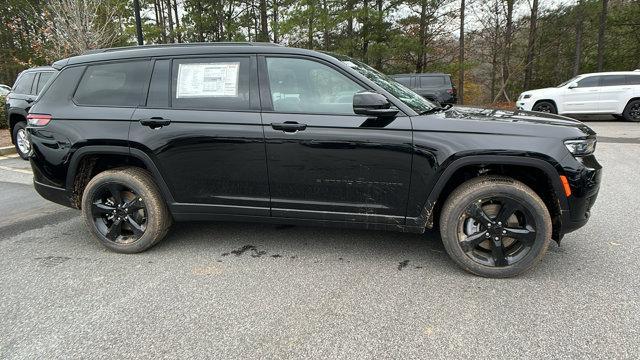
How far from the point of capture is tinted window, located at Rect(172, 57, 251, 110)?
3.28 meters

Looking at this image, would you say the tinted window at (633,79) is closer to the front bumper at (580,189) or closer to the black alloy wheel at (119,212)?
the front bumper at (580,189)

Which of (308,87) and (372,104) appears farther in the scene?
(308,87)

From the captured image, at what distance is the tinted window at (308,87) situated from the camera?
314 cm

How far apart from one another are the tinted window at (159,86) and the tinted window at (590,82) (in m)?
14.1

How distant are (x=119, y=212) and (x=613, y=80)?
49.0ft

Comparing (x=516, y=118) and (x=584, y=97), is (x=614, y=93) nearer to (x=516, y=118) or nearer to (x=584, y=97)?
(x=584, y=97)

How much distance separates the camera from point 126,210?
362cm

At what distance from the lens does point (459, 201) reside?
3.01 meters

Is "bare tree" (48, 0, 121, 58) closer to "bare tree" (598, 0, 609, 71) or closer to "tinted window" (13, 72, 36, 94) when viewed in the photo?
"tinted window" (13, 72, 36, 94)

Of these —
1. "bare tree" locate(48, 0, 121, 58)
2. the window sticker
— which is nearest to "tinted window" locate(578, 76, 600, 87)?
the window sticker

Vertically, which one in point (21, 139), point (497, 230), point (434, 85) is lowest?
point (497, 230)

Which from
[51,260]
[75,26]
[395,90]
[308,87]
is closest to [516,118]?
[395,90]

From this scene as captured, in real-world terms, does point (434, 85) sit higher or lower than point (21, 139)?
higher

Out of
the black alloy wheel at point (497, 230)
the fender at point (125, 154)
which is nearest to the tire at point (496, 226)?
the black alloy wheel at point (497, 230)
